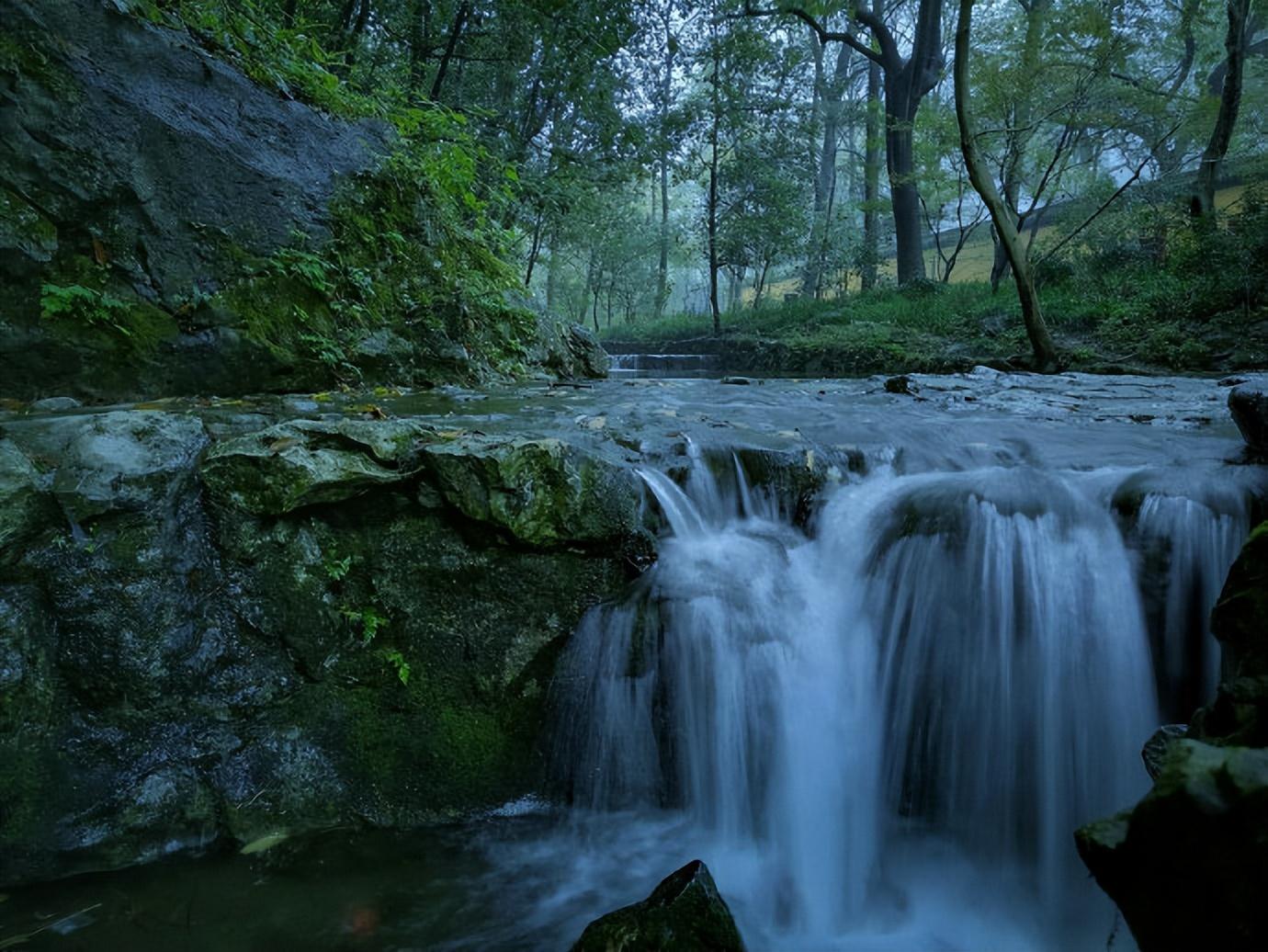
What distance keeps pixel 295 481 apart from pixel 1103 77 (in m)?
15.9

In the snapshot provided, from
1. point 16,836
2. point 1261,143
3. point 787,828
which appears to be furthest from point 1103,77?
point 16,836

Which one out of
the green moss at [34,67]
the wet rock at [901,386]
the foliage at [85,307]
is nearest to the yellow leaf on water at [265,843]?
the foliage at [85,307]

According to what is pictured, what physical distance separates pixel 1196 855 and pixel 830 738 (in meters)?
1.82

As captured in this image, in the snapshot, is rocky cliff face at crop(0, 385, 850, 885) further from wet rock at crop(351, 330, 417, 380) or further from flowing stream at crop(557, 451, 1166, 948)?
wet rock at crop(351, 330, 417, 380)

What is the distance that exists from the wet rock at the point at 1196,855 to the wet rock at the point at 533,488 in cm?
207

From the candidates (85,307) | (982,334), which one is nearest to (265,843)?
(85,307)

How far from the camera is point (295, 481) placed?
8.57ft

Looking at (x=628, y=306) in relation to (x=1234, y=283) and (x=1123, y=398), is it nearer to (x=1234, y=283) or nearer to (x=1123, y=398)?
(x=1234, y=283)

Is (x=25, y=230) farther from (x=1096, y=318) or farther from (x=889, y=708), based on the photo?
(x=1096, y=318)

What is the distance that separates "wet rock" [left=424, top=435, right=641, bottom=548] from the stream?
0.39 metres

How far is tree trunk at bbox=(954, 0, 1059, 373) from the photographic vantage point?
8.62 metres

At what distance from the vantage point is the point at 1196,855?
1.17 m

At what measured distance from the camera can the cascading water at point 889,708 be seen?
8.41ft

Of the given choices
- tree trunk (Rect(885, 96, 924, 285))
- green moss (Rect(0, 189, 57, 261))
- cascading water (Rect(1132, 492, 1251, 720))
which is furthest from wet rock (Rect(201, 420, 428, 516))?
tree trunk (Rect(885, 96, 924, 285))
